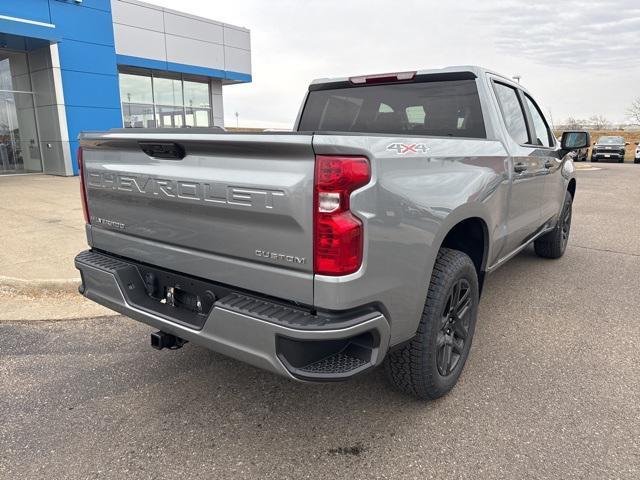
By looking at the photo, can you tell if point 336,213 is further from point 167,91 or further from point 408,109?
point 167,91

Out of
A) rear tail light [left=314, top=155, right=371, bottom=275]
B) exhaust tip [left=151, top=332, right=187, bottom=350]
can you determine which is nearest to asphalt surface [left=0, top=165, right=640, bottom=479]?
exhaust tip [left=151, top=332, right=187, bottom=350]

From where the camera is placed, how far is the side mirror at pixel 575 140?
491 centimetres

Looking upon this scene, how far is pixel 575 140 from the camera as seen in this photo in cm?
492

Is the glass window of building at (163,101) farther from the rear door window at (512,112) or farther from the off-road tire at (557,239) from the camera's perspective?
the rear door window at (512,112)

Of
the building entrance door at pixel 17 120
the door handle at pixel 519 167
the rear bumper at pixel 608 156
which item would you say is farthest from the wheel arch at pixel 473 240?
the rear bumper at pixel 608 156

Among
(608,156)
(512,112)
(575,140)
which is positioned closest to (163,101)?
(575,140)

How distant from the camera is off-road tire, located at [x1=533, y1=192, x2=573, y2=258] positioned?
5742 millimetres

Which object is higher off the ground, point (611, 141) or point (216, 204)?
point (216, 204)

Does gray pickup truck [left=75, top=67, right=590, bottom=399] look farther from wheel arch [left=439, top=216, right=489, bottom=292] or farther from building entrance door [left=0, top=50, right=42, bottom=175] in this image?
building entrance door [left=0, top=50, right=42, bottom=175]

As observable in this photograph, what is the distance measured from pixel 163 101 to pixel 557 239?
17.9 meters

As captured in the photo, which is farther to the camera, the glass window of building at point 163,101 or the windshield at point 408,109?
the glass window of building at point 163,101

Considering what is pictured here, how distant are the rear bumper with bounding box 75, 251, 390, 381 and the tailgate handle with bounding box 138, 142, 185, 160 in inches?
26.4

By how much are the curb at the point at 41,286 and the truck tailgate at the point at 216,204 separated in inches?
84.9

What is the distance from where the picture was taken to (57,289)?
184 inches
